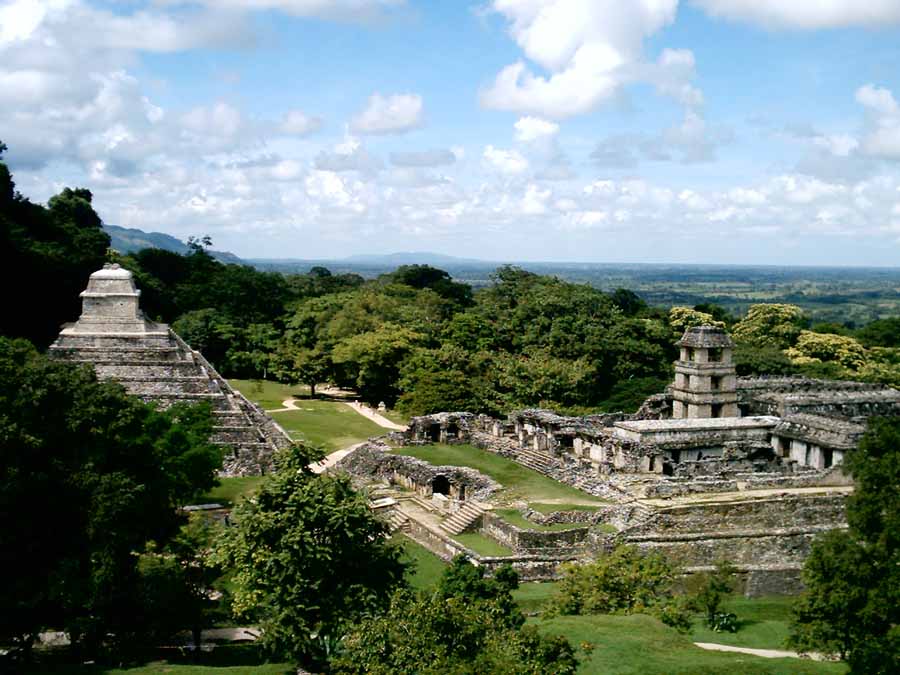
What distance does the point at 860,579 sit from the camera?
63.0 ft

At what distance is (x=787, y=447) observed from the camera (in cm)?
3600

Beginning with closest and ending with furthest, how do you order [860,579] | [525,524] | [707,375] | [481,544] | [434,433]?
1. [860,579]
2. [481,544]
3. [525,524]
4. [707,375]
5. [434,433]

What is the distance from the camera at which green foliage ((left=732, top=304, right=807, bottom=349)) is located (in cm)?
7150

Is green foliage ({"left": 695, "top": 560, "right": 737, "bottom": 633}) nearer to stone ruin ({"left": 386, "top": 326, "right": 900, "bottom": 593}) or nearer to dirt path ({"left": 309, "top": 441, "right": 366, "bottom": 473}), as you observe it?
stone ruin ({"left": 386, "top": 326, "right": 900, "bottom": 593})

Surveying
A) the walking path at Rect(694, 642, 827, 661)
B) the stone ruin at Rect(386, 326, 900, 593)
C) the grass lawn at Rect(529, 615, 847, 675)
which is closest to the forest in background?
the stone ruin at Rect(386, 326, 900, 593)

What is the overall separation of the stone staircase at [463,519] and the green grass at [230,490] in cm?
736

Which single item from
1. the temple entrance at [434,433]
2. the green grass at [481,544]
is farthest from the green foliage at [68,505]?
the temple entrance at [434,433]

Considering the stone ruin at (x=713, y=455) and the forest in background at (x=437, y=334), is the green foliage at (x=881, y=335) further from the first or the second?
the stone ruin at (x=713, y=455)

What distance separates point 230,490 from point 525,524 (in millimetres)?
13063

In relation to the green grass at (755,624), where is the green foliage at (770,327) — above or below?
above

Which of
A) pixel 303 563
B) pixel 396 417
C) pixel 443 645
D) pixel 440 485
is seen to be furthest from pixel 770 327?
pixel 443 645

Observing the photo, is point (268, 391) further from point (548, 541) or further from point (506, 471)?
point (548, 541)

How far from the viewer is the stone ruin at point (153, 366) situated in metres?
39.8

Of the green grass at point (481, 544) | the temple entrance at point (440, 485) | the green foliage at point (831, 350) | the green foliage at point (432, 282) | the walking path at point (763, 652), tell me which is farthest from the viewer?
the green foliage at point (432, 282)
